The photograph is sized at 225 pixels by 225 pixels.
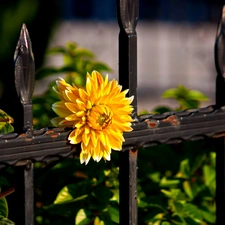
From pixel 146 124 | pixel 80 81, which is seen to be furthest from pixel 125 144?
pixel 80 81

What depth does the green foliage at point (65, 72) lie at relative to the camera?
6.75 feet

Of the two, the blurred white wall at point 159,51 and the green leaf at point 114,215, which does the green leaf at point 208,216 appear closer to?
the green leaf at point 114,215

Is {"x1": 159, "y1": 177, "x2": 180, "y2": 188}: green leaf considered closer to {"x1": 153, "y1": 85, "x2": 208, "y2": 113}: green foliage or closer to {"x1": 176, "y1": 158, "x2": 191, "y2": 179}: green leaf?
{"x1": 176, "y1": 158, "x2": 191, "y2": 179}: green leaf

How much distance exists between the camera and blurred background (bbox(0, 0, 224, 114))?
779 cm

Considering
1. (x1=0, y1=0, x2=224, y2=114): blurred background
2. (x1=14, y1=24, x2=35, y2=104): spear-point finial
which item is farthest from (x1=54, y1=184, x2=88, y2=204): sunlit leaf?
(x1=0, y1=0, x2=224, y2=114): blurred background

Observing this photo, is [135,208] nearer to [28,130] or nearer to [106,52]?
[28,130]

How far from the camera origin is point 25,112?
1.33 m

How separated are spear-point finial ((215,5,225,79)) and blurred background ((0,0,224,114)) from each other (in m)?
6.06

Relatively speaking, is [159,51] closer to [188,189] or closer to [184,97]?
[184,97]

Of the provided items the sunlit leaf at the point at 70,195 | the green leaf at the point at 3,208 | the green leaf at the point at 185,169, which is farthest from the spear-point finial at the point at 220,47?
the green leaf at the point at 3,208

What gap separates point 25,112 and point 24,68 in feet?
0.28

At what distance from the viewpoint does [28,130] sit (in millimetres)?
1328

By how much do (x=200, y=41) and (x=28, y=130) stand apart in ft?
24.0

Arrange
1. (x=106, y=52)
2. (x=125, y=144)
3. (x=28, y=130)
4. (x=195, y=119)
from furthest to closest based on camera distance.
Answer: (x=106, y=52) < (x=195, y=119) < (x=125, y=144) < (x=28, y=130)
